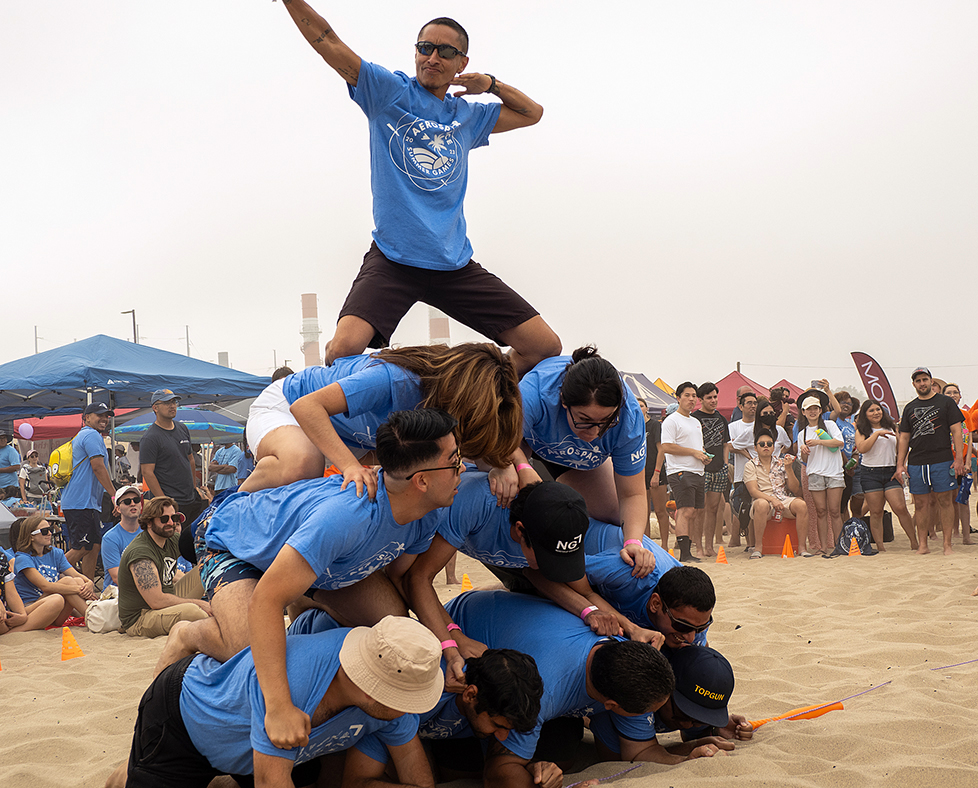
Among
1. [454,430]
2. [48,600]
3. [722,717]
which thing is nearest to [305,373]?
[454,430]

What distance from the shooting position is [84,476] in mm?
7723

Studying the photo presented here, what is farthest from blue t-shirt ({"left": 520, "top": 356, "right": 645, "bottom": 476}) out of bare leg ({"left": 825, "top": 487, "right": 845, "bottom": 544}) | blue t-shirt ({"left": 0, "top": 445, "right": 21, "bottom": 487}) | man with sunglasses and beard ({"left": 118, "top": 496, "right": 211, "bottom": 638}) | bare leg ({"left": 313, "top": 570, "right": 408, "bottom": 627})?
blue t-shirt ({"left": 0, "top": 445, "right": 21, "bottom": 487})

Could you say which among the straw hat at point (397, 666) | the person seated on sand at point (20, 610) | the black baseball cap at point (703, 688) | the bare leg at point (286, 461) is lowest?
the person seated on sand at point (20, 610)

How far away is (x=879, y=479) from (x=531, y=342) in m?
6.27

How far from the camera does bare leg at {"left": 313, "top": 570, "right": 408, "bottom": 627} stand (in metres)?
2.78

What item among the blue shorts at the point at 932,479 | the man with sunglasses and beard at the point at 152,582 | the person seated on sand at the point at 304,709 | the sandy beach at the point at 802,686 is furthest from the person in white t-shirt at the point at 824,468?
the person seated on sand at the point at 304,709

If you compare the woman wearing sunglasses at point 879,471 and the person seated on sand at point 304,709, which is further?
the woman wearing sunglasses at point 879,471

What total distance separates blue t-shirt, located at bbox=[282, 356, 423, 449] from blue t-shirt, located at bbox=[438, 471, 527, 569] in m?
0.40

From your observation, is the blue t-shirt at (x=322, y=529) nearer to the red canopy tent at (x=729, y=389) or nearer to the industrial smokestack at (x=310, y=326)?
the red canopy tent at (x=729, y=389)

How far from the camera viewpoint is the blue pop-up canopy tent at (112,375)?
8922 millimetres

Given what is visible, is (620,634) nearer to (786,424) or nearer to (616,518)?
(616,518)

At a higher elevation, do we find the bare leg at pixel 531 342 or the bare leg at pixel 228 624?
the bare leg at pixel 531 342

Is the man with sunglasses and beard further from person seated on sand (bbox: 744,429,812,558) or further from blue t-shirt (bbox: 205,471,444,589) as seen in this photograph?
person seated on sand (bbox: 744,429,812,558)

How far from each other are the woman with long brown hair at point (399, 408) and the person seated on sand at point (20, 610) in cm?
421
